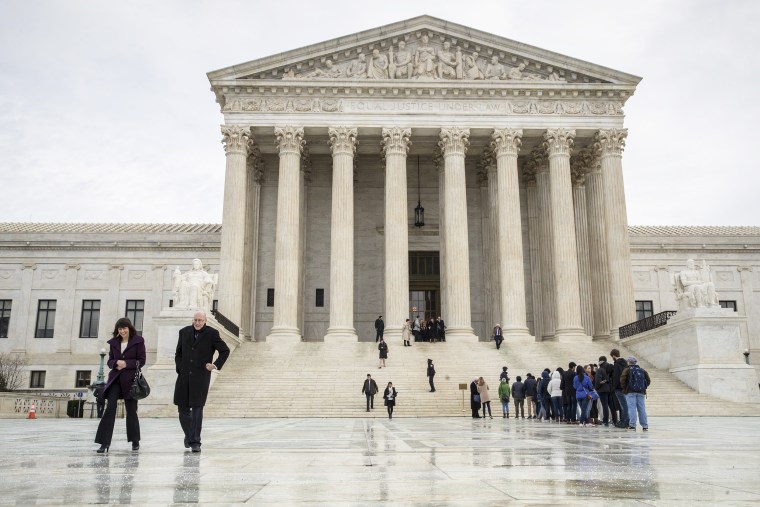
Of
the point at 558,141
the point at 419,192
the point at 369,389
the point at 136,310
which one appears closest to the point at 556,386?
the point at 369,389

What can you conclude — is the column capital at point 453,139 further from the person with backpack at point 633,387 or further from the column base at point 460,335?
the person with backpack at point 633,387

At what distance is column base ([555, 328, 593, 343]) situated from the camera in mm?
35188

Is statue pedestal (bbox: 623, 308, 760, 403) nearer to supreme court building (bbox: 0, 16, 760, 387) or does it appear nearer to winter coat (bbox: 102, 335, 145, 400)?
supreme court building (bbox: 0, 16, 760, 387)

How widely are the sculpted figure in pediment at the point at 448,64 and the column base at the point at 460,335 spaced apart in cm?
1415

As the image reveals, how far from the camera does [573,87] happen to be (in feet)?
125

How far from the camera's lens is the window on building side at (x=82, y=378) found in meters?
45.1

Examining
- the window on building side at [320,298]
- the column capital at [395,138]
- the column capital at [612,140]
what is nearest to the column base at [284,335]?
the window on building side at [320,298]

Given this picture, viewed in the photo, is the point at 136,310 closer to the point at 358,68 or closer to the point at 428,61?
the point at 358,68

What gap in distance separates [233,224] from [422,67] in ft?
44.7

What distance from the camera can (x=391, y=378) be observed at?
2848 centimetres

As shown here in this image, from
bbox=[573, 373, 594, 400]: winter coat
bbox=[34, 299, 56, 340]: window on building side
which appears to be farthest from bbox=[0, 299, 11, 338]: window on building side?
bbox=[573, 373, 594, 400]: winter coat

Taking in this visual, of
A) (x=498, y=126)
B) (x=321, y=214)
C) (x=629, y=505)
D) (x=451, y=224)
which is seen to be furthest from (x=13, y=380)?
(x=629, y=505)

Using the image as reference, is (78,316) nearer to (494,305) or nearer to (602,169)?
(494,305)

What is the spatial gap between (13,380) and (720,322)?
1578 inches
